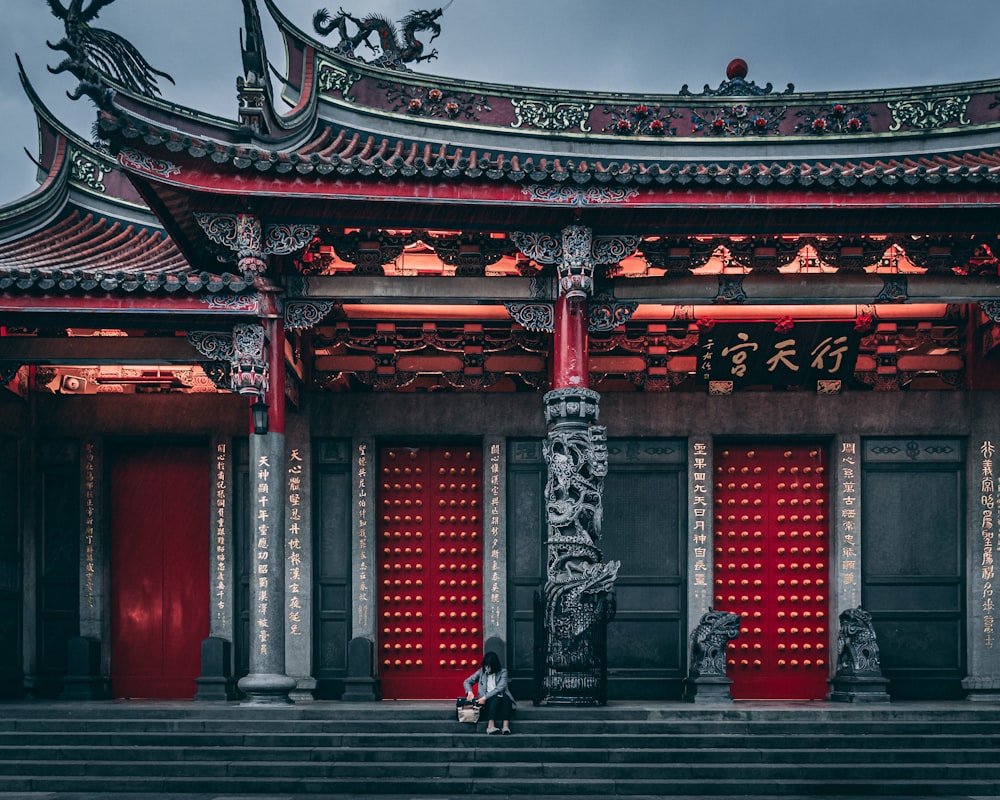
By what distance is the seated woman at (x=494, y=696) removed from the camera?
12211 millimetres

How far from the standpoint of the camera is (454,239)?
46.7ft

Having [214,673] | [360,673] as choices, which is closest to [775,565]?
[360,673]

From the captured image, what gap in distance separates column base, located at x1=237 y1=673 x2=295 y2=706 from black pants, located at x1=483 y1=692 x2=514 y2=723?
2349 millimetres

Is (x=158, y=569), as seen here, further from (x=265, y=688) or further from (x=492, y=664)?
(x=492, y=664)

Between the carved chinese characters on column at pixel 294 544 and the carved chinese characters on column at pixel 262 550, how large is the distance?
8.76 ft

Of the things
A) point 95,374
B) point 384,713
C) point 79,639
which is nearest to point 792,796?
point 384,713

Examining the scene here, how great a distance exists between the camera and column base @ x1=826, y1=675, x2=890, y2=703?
14.9 meters

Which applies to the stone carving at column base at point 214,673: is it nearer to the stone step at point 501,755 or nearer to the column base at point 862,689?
the stone step at point 501,755

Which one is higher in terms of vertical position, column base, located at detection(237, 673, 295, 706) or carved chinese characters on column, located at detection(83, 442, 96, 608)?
carved chinese characters on column, located at detection(83, 442, 96, 608)

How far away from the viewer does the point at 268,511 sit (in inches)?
534

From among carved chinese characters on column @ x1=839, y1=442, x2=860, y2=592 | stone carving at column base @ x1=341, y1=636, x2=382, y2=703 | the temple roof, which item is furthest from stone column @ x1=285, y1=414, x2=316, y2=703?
carved chinese characters on column @ x1=839, y1=442, x2=860, y2=592

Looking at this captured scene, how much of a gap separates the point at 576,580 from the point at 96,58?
977 centimetres

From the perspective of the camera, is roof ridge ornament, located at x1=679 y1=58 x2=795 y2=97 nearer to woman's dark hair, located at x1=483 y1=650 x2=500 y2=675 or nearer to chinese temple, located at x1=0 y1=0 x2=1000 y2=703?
chinese temple, located at x1=0 y1=0 x2=1000 y2=703

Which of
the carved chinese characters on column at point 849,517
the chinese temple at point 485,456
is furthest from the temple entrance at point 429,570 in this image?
the carved chinese characters on column at point 849,517
